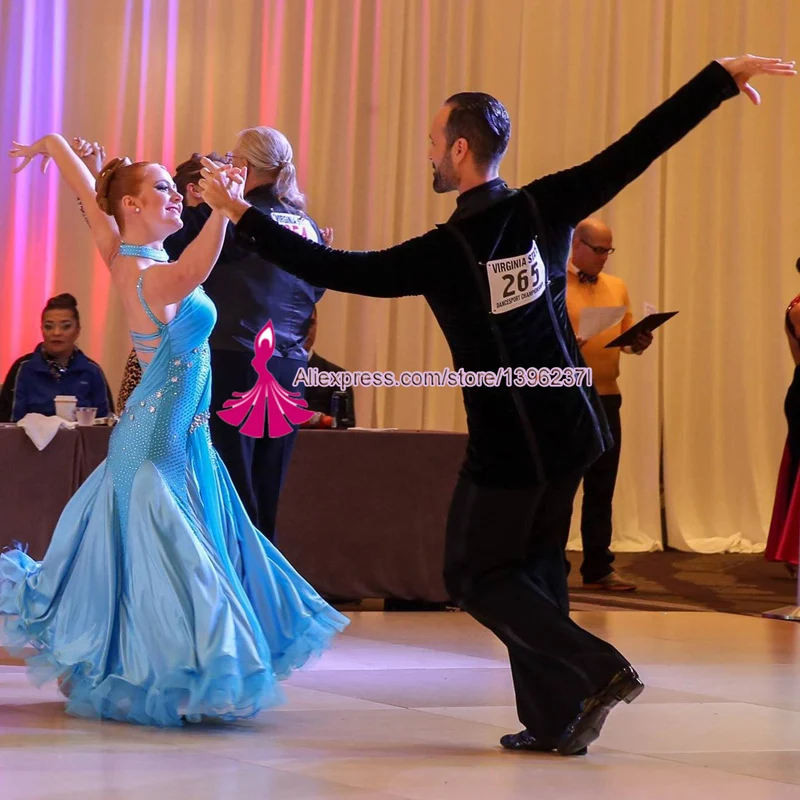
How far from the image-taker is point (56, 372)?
5.69 metres

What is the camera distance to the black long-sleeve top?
2.56 metres

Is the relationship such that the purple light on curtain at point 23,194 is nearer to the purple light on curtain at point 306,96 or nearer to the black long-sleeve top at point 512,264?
the purple light on curtain at point 306,96

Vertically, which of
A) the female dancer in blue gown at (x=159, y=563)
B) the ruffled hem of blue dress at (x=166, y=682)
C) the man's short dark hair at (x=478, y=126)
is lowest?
the ruffled hem of blue dress at (x=166, y=682)

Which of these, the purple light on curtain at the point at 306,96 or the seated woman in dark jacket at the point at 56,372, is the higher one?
the purple light on curtain at the point at 306,96

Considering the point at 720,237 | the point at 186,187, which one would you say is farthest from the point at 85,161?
the point at 720,237

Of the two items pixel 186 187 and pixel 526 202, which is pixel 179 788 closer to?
pixel 526 202

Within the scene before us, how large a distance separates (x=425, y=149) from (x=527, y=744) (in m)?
5.60

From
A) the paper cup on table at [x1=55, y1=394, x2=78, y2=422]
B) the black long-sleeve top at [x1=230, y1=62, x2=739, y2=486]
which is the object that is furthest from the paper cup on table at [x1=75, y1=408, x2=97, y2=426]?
the black long-sleeve top at [x1=230, y1=62, x2=739, y2=486]

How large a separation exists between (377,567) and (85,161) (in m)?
2.19

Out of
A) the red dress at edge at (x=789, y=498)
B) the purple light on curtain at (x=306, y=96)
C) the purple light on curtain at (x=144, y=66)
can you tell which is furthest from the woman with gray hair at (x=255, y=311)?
the purple light on curtain at (x=306, y=96)

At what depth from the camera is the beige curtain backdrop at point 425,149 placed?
7453 millimetres

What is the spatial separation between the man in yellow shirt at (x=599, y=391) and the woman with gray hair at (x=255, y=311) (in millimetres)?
2175

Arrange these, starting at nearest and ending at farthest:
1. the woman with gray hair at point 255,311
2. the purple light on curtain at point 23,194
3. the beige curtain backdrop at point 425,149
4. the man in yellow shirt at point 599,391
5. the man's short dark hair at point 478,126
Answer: the man's short dark hair at point 478,126 → the woman with gray hair at point 255,311 → the man in yellow shirt at point 599,391 → the purple light on curtain at point 23,194 → the beige curtain backdrop at point 425,149

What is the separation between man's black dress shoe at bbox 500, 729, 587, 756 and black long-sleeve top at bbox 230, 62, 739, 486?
518mm
